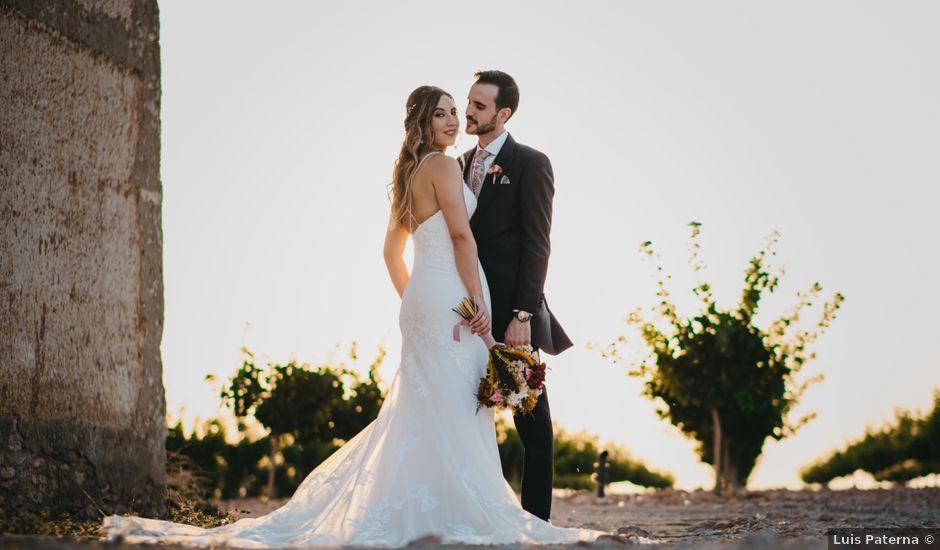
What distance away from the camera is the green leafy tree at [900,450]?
1869 cm

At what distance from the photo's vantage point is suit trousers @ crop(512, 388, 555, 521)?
596 centimetres

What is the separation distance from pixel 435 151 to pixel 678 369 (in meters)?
8.24

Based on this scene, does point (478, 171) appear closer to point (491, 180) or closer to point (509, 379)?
point (491, 180)

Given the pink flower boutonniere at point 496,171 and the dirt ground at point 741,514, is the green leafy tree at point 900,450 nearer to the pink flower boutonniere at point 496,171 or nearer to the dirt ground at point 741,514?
the dirt ground at point 741,514

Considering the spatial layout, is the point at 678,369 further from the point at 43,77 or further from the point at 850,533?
the point at 43,77

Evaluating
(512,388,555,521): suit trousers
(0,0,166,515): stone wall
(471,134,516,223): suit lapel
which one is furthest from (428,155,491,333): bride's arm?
(0,0,166,515): stone wall

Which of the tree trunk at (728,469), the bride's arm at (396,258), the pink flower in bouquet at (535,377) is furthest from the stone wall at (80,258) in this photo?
the tree trunk at (728,469)

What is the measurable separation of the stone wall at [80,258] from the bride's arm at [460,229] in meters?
2.36

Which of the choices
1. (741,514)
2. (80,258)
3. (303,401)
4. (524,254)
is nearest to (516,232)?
(524,254)

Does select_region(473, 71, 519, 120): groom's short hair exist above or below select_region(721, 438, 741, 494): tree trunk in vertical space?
above

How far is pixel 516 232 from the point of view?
6.15m

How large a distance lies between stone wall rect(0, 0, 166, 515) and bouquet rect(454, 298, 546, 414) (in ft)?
8.23

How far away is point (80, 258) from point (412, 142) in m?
2.31

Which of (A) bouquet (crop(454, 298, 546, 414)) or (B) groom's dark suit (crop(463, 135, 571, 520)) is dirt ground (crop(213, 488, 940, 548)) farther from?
(A) bouquet (crop(454, 298, 546, 414))
